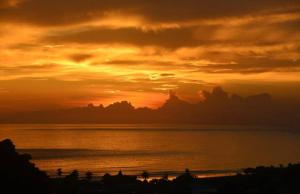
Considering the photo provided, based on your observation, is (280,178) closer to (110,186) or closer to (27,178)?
(110,186)

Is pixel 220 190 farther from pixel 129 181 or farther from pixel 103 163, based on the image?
pixel 103 163

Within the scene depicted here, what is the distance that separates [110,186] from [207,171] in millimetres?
41116

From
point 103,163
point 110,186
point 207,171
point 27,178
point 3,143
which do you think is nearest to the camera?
point 27,178

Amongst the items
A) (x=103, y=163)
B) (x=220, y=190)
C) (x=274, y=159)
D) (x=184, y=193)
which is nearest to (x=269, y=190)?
(x=220, y=190)

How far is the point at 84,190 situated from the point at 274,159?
84.3 meters

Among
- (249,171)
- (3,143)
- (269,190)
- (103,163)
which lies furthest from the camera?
(103,163)

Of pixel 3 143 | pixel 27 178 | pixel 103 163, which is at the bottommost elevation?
pixel 27 178

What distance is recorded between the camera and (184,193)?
5322 cm

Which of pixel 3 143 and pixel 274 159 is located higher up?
pixel 274 159

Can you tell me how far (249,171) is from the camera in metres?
77.7

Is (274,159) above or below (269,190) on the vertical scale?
above

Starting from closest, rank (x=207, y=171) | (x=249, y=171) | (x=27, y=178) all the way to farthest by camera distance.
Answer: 1. (x=27, y=178)
2. (x=249, y=171)
3. (x=207, y=171)

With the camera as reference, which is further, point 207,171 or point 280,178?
point 207,171

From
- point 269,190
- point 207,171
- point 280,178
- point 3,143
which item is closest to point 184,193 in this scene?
point 269,190
